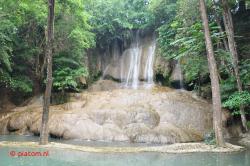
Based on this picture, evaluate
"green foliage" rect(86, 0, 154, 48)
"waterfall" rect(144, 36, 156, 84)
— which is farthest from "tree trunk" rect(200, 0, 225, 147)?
"green foliage" rect(86, 0, 154, 48)

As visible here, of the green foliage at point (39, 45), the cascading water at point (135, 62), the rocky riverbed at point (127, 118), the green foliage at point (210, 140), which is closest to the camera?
the green foliage at point (210, 140)

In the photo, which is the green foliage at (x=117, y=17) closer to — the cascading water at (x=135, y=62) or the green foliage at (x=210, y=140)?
the cascading water at (x=135, y=62)

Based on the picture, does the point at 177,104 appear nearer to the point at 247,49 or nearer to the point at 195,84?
the point at 195,84

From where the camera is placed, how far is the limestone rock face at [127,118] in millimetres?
19981

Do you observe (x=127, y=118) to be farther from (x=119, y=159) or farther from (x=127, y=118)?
(x=119, y=159)

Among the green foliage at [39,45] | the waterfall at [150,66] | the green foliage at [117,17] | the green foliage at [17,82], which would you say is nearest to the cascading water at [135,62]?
the waterfall at [150,66]

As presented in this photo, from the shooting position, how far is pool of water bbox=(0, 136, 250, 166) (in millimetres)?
11664

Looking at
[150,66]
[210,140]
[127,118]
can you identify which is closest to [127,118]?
[127,118]

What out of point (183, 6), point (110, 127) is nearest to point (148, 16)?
point (183, 6)

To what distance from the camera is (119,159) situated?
12.7 metres

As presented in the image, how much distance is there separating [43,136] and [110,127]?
17.5 ft

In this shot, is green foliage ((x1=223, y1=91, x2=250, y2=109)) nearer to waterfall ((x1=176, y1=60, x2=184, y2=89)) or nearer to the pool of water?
the pool of water

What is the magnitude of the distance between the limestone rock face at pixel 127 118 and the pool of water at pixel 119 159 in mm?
5614

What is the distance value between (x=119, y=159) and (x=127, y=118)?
28.5 ft
